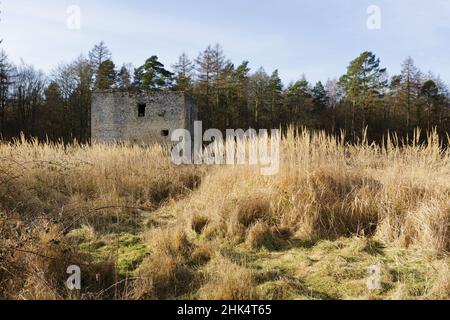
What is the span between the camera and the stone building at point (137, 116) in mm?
15625

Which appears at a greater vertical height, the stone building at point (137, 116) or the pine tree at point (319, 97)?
the pine tree at point (319, 97)

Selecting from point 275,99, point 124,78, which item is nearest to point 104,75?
point 124,78

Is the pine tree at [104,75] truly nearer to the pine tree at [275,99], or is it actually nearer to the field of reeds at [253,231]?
the pine tree at [275,99]

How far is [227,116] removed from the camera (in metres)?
26.5

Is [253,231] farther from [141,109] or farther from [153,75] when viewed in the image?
[153,75]

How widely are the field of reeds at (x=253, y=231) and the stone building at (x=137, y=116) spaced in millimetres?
10208

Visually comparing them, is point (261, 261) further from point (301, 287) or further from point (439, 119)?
point (439, 119)

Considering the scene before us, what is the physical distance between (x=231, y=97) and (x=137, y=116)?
39.3 feet

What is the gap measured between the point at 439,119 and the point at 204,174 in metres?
25.2

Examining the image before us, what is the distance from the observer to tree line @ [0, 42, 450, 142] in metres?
24.5

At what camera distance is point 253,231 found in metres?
3.45

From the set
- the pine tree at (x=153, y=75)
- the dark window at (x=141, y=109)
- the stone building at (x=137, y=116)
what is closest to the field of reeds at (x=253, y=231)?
the stone building at (x=137, y=116)

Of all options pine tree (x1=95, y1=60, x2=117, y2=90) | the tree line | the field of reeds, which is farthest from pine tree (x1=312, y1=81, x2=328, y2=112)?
the field of reeds
